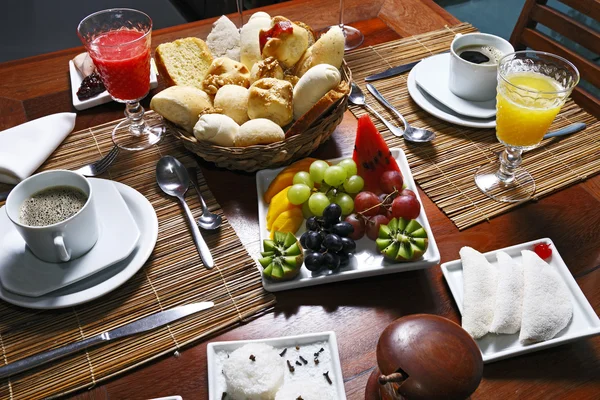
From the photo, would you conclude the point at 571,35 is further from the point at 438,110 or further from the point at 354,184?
the point at 354,184

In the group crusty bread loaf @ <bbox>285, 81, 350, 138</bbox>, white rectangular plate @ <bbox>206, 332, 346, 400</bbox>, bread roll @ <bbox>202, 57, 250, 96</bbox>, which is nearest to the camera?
white rectangular plate @ <bbox>206, 332, 346, 400</bbox>

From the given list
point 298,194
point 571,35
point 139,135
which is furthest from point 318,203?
point 571,35

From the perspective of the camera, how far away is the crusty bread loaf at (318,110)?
1213mm

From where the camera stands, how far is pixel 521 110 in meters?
1.14

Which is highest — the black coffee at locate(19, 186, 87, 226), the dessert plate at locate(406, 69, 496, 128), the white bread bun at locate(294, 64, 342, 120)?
the white bread bun at locate(294, 64, 342, 120)

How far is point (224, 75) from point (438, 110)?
0.58 metres

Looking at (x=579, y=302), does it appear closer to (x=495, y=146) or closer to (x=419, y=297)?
(x=419, y=297)

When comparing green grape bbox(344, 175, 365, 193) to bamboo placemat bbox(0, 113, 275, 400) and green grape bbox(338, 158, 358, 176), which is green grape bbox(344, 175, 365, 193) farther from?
bamboo placemat bbox(0, 113, 275, 400)

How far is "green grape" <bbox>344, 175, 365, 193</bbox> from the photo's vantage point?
1.16m

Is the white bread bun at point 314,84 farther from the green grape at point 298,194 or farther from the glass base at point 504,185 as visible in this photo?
the glass base at point 504,185

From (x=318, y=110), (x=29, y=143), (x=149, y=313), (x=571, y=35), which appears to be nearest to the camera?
(x=149, y=313)

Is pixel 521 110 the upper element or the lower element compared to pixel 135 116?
upper

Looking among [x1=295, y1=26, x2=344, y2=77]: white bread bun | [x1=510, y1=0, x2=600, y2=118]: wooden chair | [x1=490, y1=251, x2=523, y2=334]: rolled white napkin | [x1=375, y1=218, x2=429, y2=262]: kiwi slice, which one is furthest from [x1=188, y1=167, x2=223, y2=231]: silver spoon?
[x1=510, y1=0, x2=600, y2=118]: wooden chair

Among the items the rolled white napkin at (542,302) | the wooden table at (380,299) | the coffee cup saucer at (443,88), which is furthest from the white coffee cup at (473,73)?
the rolled white napkin at (542,302)
